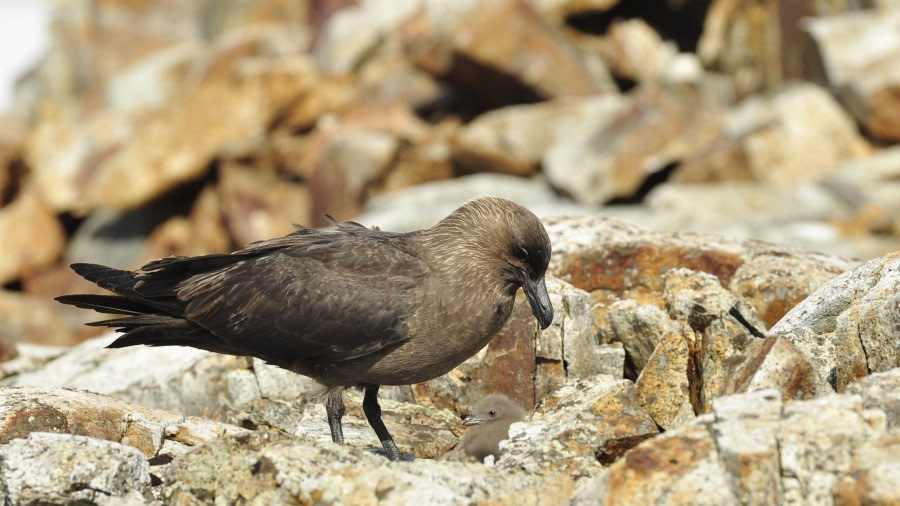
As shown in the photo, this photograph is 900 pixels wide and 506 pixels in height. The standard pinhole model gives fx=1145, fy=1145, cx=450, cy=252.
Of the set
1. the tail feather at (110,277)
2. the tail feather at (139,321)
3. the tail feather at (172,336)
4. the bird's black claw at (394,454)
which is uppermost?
the tail feather at (110,277)

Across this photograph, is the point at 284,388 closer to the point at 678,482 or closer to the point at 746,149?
the point at 678,482

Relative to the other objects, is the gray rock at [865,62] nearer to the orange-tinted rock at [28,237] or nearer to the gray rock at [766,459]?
the gray rock at [766,459]

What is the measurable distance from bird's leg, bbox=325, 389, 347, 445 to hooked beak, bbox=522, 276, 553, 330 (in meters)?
1.28

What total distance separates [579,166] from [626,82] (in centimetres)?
632

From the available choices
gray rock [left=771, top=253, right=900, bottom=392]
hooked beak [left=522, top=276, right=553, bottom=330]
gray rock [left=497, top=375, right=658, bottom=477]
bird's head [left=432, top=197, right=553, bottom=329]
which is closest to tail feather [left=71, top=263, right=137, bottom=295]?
bird's head [left=432, top=197, right=553, bottom=329]

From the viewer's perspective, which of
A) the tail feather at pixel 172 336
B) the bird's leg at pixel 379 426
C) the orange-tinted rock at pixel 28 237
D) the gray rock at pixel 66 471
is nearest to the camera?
the gray rock at pixel 66 471

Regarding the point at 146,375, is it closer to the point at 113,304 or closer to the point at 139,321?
the point at 113,304

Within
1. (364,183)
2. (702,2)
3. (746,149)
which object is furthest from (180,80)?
(746,149)

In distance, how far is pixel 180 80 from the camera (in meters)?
33.1

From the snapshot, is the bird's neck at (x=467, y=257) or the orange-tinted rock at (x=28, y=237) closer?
the bird's neck at (x=467, y=257)

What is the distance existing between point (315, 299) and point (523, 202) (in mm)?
11987

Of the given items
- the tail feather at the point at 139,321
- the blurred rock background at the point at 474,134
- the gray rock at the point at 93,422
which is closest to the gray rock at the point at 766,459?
the gray rock at the point at 93,422

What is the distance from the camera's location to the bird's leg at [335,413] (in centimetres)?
679

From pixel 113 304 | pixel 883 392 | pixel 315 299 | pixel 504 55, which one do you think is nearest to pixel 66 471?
pixel 315 299
